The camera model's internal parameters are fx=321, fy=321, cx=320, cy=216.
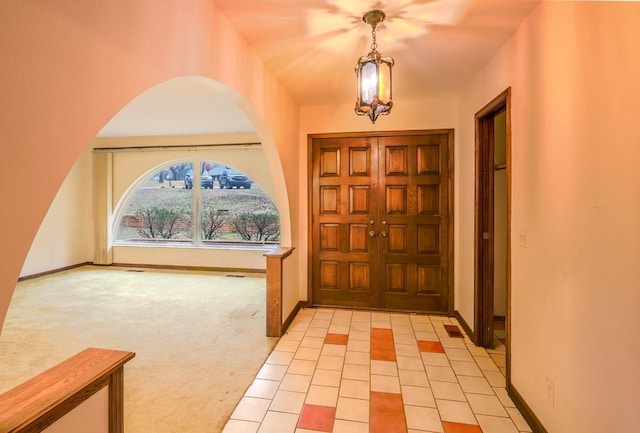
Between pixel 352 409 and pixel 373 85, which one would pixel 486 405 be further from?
pixel 373 85

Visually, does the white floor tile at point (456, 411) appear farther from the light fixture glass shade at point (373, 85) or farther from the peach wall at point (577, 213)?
the light fixture glass shade at point (373, 85)

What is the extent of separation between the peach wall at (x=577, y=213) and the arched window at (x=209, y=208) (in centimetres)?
439

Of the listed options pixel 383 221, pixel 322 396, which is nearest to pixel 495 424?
pixel 322 396

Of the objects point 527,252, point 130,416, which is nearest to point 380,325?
point 527,252

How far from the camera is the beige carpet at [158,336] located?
212 centimetres

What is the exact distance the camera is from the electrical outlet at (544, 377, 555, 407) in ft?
5.74

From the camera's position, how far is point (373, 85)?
1938 millimetres

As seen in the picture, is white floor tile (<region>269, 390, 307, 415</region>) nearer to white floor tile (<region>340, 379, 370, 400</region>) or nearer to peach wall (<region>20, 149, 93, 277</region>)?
white floor tile (<region>340, 379, 370, 400</region>)

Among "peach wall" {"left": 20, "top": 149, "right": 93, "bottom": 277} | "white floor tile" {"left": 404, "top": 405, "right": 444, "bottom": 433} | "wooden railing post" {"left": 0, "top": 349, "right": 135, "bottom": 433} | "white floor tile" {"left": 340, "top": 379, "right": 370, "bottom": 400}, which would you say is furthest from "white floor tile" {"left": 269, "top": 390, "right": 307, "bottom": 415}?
"peach wall" {"left": 20, "top": 149, "right": 93, "bottom": 277}

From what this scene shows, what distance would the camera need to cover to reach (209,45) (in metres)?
1.83

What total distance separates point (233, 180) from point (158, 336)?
11.3ft

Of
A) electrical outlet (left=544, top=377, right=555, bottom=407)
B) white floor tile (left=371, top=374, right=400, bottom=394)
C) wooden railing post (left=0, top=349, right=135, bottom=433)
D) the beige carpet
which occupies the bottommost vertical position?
white floor tile (left=371, top=374, right=400, bottom=394)

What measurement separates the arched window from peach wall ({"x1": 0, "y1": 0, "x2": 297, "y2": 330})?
15.0ft

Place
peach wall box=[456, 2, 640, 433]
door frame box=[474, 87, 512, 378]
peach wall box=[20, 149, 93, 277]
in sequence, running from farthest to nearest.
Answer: peach wall box=[20, 149, 93, 277], door frame box=[474, 87, 512, 378], peach wall box=[456, 2, 640, 433]
